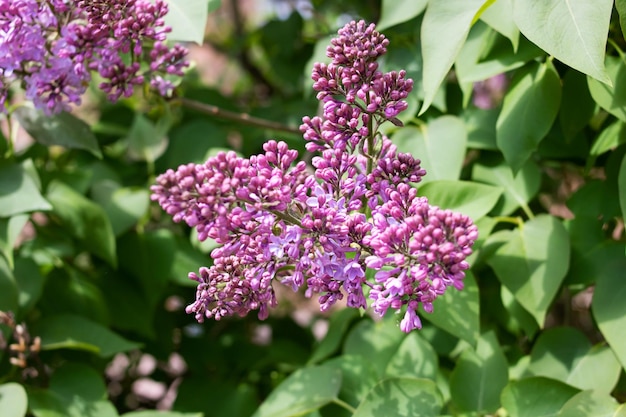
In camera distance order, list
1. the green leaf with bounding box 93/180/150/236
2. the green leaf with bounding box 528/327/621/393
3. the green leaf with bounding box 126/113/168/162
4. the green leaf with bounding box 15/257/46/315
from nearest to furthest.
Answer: the green leaf with bounding box 528/327/621/393 → the green leaf with bounding box 15/257/46/315 → the green leaf with bounding box 93/180/150/236 → the green leaf with bounding box 126/113/168/162

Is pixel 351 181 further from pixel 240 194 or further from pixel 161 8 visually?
pixel 161 8

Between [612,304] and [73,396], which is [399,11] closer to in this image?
[612,304]

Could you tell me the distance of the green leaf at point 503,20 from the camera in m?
1.09

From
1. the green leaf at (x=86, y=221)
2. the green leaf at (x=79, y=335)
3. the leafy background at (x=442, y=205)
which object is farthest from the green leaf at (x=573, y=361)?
the green leaf at (x=86, y=221)

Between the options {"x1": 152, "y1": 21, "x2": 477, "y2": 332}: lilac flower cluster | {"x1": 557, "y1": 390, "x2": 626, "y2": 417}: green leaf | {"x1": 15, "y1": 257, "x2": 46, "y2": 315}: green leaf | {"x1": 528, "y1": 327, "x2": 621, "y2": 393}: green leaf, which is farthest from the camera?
{"x1": 15, "y1": 257, "x2": 46, "y2": 315}: green leaf

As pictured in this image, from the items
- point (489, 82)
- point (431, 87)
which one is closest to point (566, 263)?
point (431, 87)

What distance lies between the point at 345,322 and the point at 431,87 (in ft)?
1.99

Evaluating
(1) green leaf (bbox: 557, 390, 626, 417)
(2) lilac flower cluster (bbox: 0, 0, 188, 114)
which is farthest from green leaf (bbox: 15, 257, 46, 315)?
(1) green leaf (bbox: 557, 390, 626, 417)

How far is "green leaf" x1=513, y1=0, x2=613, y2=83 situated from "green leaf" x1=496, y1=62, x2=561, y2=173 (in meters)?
0.23

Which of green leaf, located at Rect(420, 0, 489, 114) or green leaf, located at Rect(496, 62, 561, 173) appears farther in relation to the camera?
green leaf, located at Rect(496, 62, 561, 173)

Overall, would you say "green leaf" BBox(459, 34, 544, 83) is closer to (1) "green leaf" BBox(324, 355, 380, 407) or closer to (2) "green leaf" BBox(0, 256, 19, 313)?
(1) "green leaf" BBox(324, 355, 380, 407)

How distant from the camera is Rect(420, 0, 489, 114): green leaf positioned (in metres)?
0.92

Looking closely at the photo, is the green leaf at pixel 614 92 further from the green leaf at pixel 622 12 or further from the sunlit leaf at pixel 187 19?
the sunlit leaf at pixel 187 19

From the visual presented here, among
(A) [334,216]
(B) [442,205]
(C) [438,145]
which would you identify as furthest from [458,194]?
(A) [334,216]
